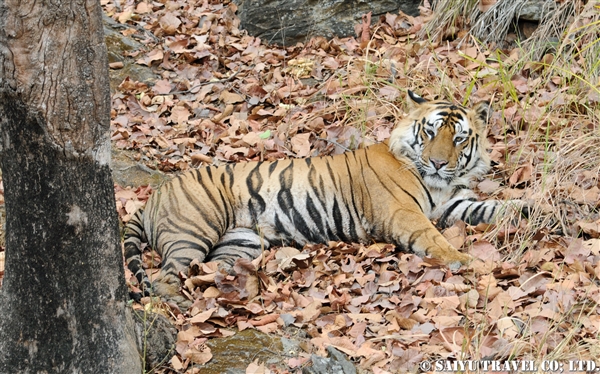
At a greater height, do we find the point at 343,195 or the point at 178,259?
the point at 343,195

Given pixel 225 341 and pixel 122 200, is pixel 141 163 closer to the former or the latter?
pixel 122 200

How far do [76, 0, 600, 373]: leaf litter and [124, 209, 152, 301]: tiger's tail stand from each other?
0.11m

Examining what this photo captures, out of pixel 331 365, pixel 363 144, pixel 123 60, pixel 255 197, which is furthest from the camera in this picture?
pixel 123 60

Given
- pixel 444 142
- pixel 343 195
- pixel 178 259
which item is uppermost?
pixel 444 142

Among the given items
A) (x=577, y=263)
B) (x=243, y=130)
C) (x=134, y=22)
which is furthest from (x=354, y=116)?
(x=134, y=22)

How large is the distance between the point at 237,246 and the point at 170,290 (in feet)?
2.72

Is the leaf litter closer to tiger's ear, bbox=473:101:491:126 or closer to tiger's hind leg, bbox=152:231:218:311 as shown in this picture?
tiger's hind leg, bbox=152:231:218:311

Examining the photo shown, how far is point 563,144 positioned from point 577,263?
54.8 inches

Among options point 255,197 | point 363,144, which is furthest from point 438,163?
point 255,197

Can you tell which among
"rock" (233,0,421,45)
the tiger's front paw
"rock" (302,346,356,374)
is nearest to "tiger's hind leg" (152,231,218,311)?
the tiger's front paw

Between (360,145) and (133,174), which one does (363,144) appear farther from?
(133,174)

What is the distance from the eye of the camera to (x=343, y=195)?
5.59 m

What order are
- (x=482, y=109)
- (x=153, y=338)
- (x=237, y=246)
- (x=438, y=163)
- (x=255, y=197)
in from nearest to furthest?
1. (x=153, y=338)
2. (x=237, y=246)
3. (x=438, y=163)
4. (x=255, y=197)
5. (x=482, y=109)

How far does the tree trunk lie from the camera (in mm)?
2857
